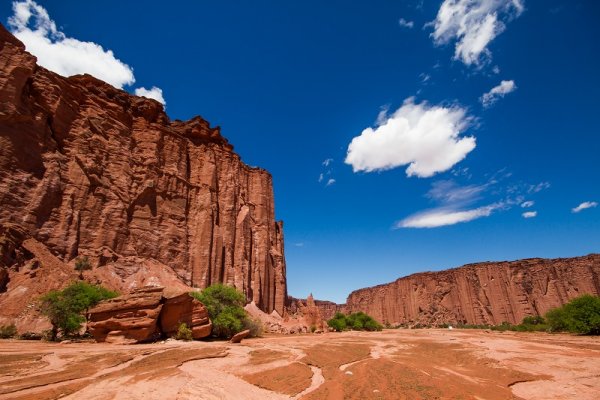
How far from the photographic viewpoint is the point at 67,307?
879 inches

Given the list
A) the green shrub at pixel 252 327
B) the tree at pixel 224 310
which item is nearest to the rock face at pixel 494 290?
the green shrub at pixel 252 327

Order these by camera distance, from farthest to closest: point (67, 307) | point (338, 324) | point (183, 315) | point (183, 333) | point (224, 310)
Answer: point (338, 324) < point (224, 310) < point (67, 307) < point (183, 315) < point (183, 333)

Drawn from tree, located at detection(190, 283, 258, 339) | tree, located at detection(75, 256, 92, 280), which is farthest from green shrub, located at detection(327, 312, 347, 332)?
tree, located at detection(75, 256, 92, 280)

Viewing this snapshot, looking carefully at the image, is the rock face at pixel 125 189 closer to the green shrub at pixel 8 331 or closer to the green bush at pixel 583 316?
the green shrub at pixel 8 331

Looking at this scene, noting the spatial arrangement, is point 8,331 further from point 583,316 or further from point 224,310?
point 583,316

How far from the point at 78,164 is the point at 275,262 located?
34.5 meters

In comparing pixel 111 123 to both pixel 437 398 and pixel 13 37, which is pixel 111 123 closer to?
pixel 13 37

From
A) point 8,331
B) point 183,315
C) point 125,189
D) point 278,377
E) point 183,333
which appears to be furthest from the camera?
point 125,189

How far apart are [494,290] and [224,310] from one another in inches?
2863

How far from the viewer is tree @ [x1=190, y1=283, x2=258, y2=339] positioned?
25703 millimetres

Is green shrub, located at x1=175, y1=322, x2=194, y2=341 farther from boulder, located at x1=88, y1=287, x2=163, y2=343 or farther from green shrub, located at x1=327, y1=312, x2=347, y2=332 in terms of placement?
green shrub, located at x1=327, y1=312, x2=347, y2=332

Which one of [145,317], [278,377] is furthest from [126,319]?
[278,377]

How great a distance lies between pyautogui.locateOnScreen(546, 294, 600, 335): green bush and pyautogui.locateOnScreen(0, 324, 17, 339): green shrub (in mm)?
48044

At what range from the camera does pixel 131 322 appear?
19.8 m
